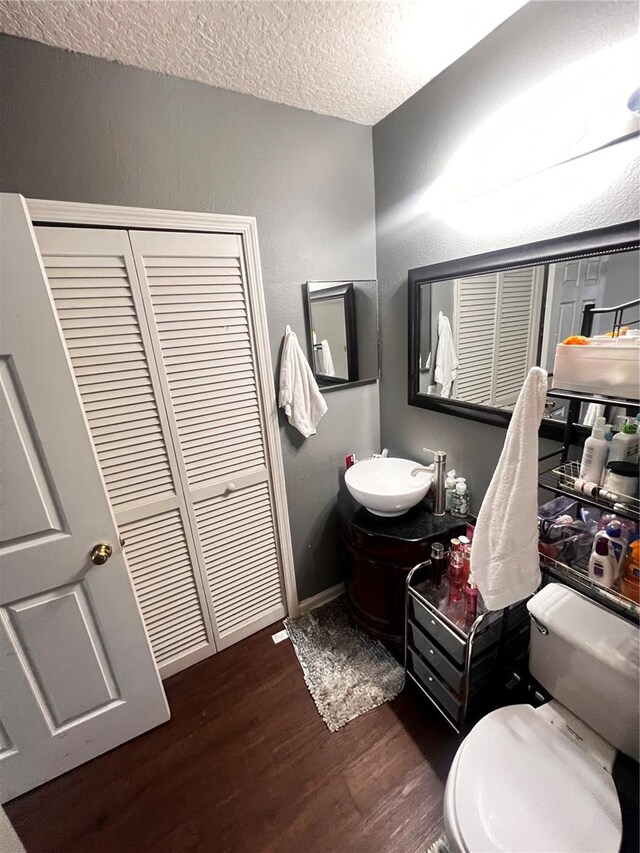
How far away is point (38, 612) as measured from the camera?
117cm

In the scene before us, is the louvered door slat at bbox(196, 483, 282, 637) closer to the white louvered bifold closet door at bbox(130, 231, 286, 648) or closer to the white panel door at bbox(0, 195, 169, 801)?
the white louvered bifold closet door at bbox(130, 231, 286, 648)

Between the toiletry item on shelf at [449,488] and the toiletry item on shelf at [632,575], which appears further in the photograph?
the toiletry item on shelf at [449,488]

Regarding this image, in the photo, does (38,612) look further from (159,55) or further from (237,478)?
(159,55)

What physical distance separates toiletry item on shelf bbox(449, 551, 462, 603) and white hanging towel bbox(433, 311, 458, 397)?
690 millimetres

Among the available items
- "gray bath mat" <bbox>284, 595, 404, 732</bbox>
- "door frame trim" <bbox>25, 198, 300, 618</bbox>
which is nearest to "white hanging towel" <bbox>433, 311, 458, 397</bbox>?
"door frame trim" <bbox>25, 198, 300, 618</bbox>

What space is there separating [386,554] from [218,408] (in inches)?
38.6

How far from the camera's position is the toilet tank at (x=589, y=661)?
0.93m

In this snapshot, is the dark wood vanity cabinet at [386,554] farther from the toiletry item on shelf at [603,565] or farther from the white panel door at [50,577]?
the white panel door at [50,577]

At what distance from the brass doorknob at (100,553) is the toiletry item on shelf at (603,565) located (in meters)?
1.52

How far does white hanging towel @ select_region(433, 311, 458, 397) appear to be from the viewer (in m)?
1.54

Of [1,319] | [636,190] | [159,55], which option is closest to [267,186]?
[159,55]

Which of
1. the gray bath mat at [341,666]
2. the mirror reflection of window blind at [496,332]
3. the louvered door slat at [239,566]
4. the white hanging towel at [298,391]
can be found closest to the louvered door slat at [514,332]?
the mirror reflection of window blind at [496,332]

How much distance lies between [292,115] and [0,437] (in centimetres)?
164

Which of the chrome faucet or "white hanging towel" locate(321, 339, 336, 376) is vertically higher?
"white hanging towel" locate(321, 339, 336, 376)
